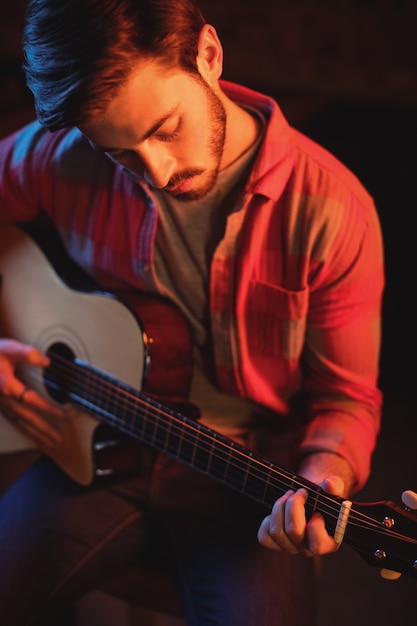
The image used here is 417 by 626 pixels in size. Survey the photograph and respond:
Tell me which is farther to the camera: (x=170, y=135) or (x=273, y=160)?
(x=273, y=160)

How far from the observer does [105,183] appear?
1262mm

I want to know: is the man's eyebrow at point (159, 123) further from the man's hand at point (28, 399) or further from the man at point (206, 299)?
the man's hand at point (28, 399)

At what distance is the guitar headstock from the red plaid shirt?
245mm

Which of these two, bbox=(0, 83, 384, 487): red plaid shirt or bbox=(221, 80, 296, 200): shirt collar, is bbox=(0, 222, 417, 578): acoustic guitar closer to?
bbox=(0, 83, 384, 487): red plaid shirt

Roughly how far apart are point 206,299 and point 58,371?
0.32 metres

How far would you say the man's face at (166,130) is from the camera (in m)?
0.89

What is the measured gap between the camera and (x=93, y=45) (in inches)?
33.4

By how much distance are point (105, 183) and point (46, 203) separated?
0.16m

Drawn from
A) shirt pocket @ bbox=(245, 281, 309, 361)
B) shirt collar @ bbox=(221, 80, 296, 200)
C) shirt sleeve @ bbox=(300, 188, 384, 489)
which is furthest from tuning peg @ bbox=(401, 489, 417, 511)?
shirt collar @ bbox=(221, 80, 296, 200)

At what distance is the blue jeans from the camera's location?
3.76 feet

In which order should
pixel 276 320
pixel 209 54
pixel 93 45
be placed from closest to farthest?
1. pixel 93 45
2. pixel 209 54
3. pixel 276 320

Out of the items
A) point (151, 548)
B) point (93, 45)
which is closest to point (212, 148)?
point (93, 45)

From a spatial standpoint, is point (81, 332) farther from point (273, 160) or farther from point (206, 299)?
point (273, 160)

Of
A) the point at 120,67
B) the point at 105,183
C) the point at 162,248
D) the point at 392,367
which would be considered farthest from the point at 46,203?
the point at 392,367
